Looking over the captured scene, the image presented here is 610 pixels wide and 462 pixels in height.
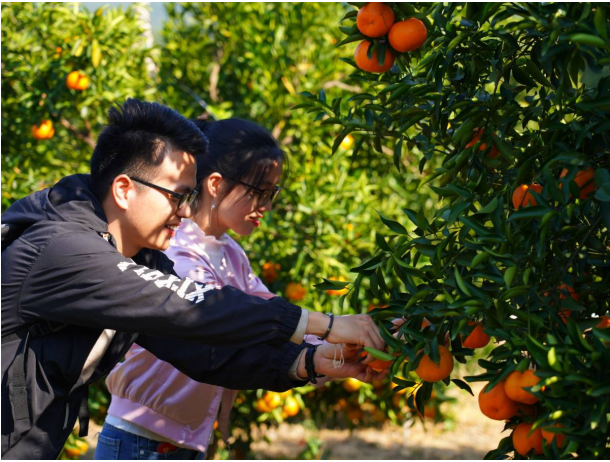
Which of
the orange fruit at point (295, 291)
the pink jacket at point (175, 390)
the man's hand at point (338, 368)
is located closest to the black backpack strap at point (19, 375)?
the pink jacket at point (175, 390)

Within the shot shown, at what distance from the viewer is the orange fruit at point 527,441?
146 cm

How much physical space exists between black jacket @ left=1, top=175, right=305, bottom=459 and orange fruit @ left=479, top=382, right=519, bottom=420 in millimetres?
492

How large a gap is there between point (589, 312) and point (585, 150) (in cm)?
34

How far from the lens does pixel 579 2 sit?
137cm

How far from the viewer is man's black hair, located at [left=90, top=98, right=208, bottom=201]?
1.96 m

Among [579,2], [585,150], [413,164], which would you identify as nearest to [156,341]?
[585,150]

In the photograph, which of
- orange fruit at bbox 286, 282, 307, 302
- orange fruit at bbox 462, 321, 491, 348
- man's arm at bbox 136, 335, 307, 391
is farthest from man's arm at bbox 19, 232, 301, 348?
orange fruit at bbox 286, 282, 307, 302

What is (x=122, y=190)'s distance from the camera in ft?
6.32

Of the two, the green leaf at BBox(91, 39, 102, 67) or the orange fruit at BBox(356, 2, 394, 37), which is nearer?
the orange fruit at BBox(356, 2, 394, 37)

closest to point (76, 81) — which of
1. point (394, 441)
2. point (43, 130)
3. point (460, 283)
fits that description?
point (43, 130)

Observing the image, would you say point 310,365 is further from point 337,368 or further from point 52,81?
point 52,81

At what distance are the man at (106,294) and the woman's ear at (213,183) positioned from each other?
0.48m

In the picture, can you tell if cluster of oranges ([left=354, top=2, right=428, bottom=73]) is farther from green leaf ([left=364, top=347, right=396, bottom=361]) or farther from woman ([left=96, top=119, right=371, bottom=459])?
woman ([left=96, top=119, right=371, bottom=459])

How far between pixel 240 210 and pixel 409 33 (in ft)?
3.30
